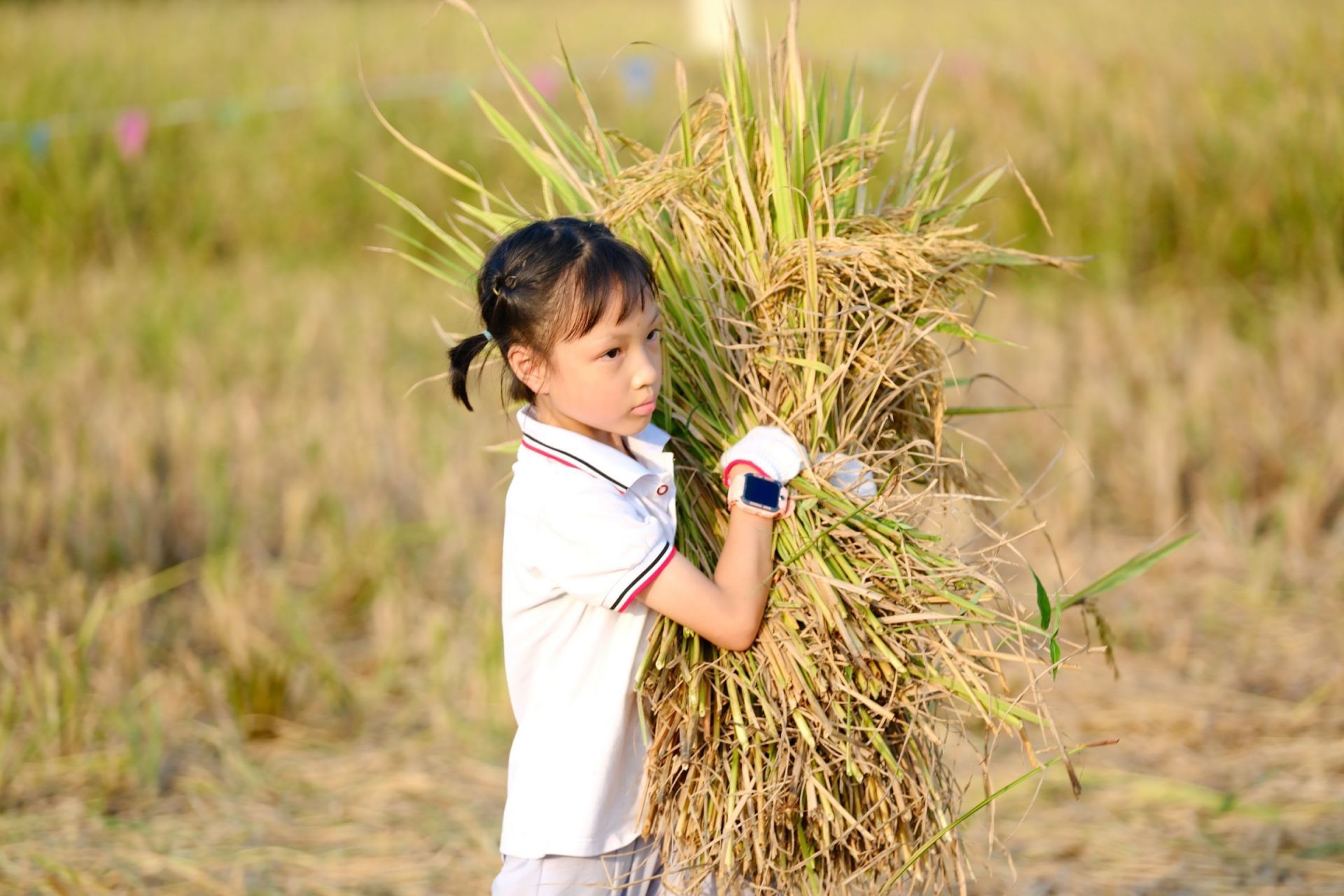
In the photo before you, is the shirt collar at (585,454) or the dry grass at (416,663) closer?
the shirt collar at (585,454)

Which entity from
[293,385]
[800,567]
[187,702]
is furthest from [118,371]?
[800,567]

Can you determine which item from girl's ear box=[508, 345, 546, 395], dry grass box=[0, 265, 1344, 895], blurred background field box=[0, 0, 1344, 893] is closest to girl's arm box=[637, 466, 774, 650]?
girl's ear box=[508, 345, 546, 395]

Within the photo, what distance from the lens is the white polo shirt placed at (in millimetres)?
1608

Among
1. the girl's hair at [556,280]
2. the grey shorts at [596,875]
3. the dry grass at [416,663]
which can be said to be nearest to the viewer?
the girl's hair at [556,280]

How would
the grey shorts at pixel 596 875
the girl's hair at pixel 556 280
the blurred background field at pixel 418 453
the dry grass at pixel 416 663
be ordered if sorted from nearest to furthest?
1. the girl's hair at pixel 556 280
2. the grey shorts at pixel 596 875
3. the dry grass at pixel 416 663
4. the blurred background field at pixel 418 453

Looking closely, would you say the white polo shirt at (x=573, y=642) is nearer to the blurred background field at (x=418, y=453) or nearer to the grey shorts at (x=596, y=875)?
the grey shorts at (x=596, y=875)

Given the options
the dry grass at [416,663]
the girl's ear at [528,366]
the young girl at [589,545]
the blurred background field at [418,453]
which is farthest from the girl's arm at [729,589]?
the dry grass at [416,663]

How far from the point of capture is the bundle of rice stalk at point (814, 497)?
64.9 inches

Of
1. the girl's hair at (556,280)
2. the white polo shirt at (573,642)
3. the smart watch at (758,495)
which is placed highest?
the girl's hair at (556,280)

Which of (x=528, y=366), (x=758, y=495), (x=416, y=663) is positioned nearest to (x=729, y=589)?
(x=758, y=495)

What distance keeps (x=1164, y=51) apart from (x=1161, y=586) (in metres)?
4.07

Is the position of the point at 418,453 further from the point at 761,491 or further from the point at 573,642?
the point at 761,491

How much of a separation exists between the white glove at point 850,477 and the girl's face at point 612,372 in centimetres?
25

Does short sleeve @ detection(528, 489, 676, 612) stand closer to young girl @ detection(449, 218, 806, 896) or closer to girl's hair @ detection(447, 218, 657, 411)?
young girl @ detection(449, 218, 806, 896)
